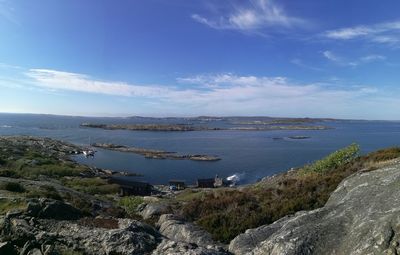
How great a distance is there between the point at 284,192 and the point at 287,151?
Result: 105263 millimetres

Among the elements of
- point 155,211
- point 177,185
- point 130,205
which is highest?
point 155,211

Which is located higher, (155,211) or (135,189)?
(155,211)

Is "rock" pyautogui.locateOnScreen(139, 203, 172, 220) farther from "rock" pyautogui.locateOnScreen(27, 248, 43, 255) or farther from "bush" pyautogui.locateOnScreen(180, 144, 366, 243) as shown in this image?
"rock" pyautogui.locateOnScreen(27, 248, 43, 255)

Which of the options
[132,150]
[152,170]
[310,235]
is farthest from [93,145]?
[310,235]

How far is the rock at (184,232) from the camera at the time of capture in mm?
13148

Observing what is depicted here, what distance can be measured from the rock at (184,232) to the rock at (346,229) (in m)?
1.52

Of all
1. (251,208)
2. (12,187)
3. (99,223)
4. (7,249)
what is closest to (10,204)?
(99,223)

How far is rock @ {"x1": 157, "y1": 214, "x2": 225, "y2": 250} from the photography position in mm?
13148

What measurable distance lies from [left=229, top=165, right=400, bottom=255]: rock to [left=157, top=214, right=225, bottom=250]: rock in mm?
1523

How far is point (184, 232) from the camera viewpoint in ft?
45.1

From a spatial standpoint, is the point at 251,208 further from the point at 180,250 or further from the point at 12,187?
the point at 12,187

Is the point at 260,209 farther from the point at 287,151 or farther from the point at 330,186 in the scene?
the point at 287,151

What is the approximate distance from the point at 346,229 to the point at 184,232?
587 cm

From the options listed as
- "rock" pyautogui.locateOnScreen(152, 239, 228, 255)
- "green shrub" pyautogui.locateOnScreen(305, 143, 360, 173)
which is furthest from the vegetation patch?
"green shrub" pyautogui.locateOnScreen(305, 143, 360, 173)
